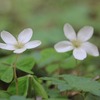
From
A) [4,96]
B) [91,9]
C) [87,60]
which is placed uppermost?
[4,96]

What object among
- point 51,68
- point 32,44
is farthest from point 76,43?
point 51,68

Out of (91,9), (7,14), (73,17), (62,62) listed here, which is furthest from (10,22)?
(62,62)

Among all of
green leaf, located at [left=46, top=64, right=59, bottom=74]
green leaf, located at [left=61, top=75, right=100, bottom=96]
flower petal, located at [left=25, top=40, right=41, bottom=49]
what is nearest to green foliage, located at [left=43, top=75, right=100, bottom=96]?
green leaf, located at [left=61, top=75, right=100, bottom=96]

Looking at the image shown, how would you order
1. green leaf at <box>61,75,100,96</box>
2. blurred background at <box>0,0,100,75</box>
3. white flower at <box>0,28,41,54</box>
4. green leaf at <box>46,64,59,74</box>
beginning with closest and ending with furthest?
green leaf at <box>61,75,100,96</box>
white flower at <box>0,28,41,54</box>
green leaf at <box>46,64,59,74</box>
blurred background at <box>0,0,100,75</box>

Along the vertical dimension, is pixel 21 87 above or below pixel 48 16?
above

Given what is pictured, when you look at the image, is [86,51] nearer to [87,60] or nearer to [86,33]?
[86,33]

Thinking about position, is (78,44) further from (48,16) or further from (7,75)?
(48,16)

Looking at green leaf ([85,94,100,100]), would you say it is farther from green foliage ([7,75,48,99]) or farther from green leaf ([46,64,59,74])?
green leaf ([46,64,59,74])
